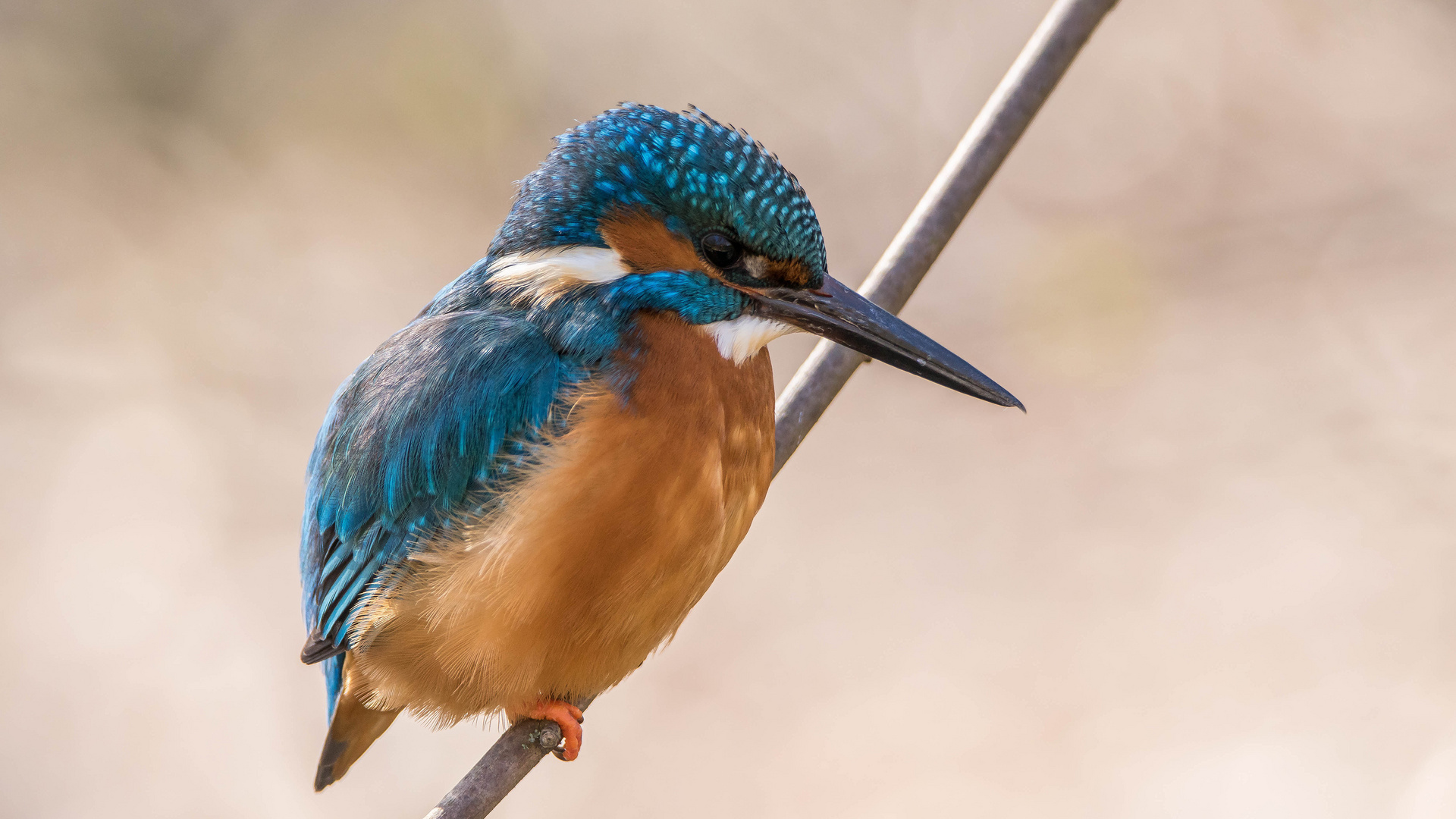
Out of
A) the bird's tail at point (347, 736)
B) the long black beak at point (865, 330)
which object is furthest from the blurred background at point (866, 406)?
the long black beak at point (865, 330)

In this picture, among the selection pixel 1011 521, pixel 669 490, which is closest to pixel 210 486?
pixel 1011 521

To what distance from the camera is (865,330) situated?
198cm

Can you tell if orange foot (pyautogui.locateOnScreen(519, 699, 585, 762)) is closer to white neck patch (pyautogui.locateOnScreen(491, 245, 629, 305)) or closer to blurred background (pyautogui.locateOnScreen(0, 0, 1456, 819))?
white neck patch (pyautogui.locateOnScreen(491, 245, 629, 305))

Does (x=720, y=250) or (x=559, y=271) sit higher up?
(x=720, y=250)

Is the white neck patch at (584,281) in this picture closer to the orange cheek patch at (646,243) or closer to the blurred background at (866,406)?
the orange cheek patch at (646,243)

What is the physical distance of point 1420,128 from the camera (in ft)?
14.8

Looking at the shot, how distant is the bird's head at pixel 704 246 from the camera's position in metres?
1.96

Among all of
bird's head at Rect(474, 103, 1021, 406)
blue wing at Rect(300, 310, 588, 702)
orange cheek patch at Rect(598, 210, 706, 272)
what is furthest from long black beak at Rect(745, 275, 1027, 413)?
blue wing at Rect(300, 310, 588, 702)

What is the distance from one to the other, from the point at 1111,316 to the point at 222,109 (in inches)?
148

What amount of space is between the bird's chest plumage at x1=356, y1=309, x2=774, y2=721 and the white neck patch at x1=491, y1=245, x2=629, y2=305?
0.35 ft

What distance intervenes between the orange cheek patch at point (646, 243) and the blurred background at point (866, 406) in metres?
2.27

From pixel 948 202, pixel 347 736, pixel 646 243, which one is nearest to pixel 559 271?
pixel 646 243

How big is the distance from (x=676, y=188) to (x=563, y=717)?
2.99 feet

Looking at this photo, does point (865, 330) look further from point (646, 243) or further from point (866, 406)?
point (866, 406)
